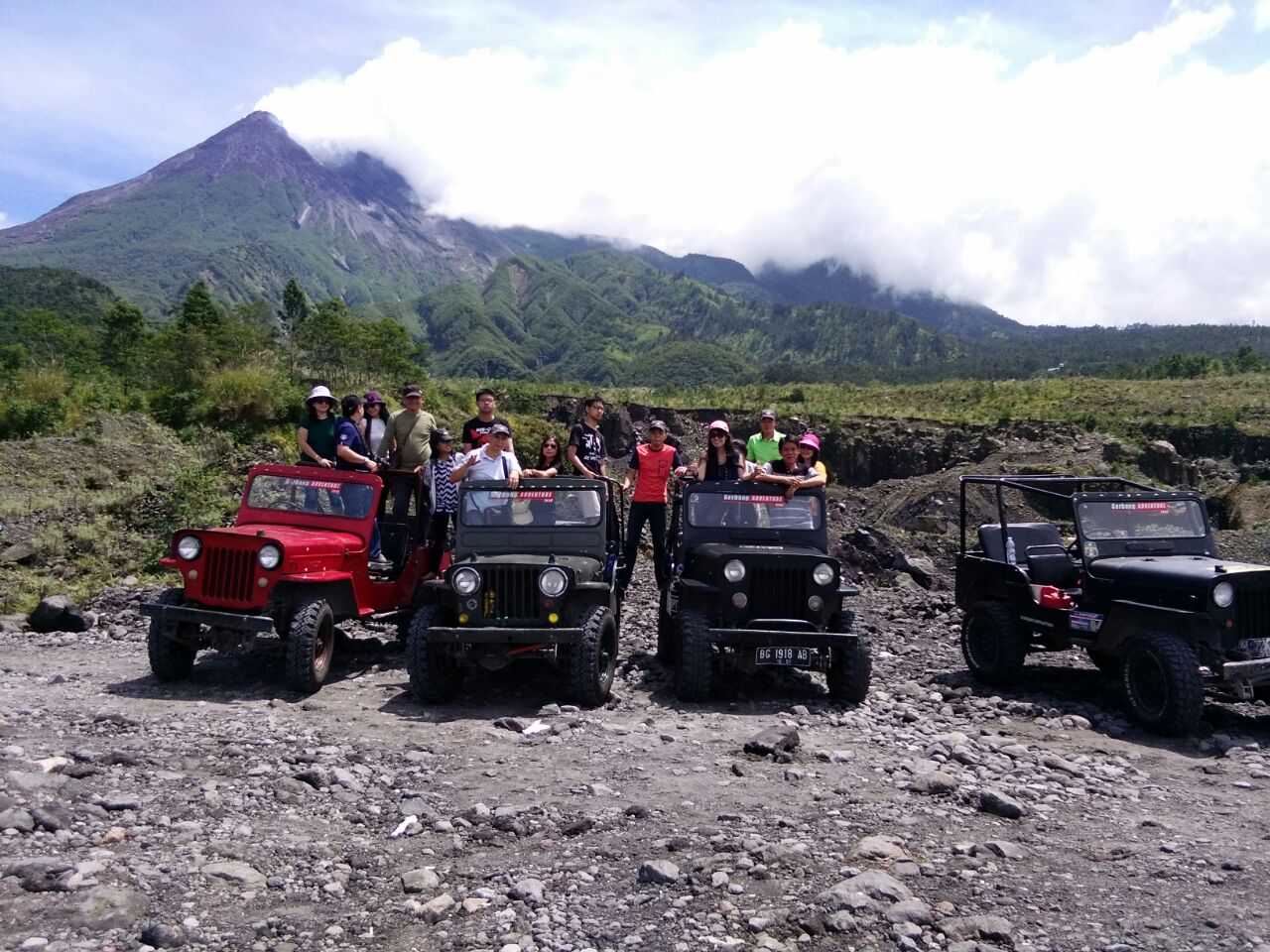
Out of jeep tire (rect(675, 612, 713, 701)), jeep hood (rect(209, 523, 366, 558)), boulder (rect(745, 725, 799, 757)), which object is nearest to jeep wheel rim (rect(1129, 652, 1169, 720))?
boulder (rect(745, 725, 799, 757))

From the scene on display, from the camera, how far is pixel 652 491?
10.6 metres

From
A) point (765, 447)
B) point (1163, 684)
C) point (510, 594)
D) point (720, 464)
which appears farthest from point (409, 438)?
point (1163, 684)

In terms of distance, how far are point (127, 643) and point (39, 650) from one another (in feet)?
2.75

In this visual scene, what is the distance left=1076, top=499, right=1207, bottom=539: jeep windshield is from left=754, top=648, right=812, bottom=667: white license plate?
308 centimetres

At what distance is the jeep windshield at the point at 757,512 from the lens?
379 inches

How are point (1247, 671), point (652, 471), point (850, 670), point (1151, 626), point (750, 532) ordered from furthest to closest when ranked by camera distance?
1. point (652, 471)
2. point (750, 532)
3. point (850, 670)
4. point (1151, 626)
5. point (1247, 671)

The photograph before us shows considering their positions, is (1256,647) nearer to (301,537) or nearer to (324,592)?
(324,592)

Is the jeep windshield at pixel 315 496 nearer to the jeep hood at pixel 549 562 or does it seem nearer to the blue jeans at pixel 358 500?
the blue jeans at pixel 358 500

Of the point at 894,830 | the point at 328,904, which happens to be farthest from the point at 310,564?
the point at 894,830

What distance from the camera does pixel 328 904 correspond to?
4703 millimetres

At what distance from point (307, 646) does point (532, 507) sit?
2.39 m

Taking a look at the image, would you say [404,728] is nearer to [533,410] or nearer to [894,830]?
[894,830]

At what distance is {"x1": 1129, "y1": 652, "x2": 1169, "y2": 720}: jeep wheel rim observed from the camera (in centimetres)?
808

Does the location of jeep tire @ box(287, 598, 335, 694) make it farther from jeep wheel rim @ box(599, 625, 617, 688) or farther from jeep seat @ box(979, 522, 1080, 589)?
jeep seat @ box(979, 522, 1080, 589)
